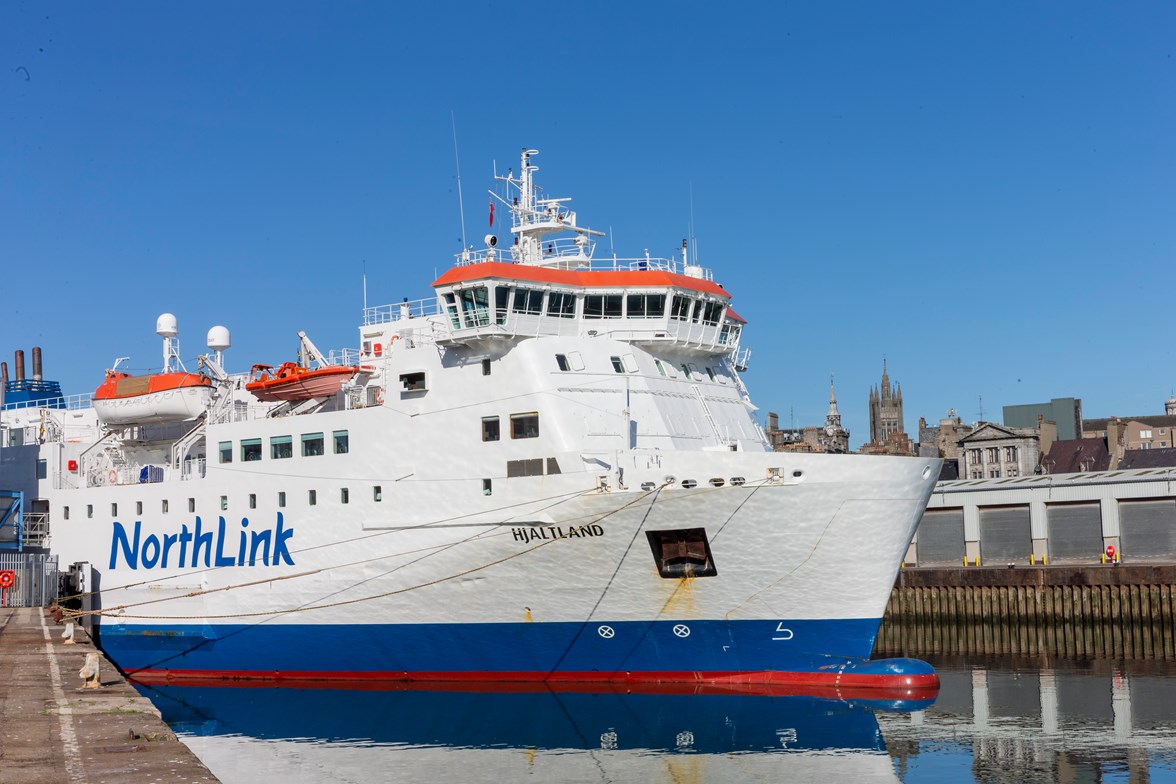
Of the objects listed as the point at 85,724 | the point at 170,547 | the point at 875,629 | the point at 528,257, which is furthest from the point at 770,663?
the point at 170,547

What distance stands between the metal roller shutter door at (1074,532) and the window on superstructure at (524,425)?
3020cm

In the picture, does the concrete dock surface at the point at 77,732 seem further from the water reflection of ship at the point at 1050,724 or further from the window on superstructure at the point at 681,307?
the window on superstructure at the point at 681,307

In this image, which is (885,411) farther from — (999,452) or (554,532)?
(554,532)

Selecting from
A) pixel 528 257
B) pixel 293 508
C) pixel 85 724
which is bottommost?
pixel 85 724

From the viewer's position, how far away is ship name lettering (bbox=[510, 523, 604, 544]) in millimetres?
23812

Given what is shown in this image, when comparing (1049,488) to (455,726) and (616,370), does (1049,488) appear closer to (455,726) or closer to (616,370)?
(616,370)

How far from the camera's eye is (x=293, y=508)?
27594 mm

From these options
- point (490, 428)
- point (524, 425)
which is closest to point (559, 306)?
point (524, 425)

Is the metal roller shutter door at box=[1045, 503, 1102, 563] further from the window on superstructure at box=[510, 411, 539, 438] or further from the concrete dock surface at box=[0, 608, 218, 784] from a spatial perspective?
the concrete dock surface at box=[0, 608, 218, 784]

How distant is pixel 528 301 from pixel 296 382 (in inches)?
248

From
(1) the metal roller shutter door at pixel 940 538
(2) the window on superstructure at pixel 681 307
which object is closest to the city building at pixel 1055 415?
(1) the metal roller shutter door at pixel 940 538

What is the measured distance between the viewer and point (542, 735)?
22016mm

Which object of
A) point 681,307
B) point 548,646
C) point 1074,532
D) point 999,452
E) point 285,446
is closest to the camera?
point 548,646

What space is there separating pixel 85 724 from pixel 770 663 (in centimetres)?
1287
